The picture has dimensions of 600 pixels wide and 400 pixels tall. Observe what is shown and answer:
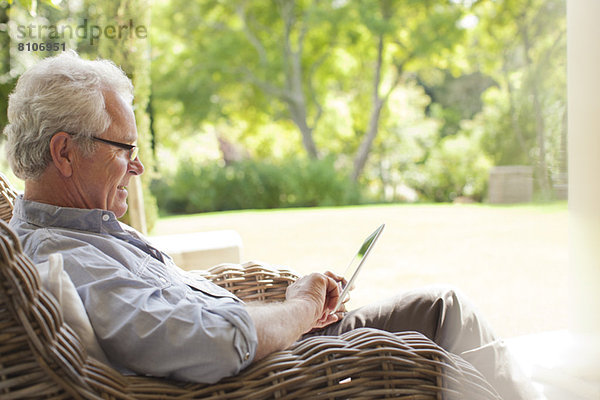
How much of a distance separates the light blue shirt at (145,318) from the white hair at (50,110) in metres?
0.18

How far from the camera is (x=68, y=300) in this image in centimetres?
86

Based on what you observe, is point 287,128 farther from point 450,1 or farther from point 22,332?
point 22,332

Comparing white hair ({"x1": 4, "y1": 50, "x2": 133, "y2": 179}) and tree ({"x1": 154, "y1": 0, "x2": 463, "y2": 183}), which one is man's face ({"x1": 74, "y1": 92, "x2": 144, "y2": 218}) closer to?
white hair ({"x1": 4, "y1": 50, "x2": 133, "y2": 179})

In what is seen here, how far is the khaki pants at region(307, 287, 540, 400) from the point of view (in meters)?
1.25

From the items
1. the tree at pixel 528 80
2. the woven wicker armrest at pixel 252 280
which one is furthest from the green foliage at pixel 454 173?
the woven wicker armrest at pixel 252 280

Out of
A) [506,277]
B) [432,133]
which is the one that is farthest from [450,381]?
[432,133]

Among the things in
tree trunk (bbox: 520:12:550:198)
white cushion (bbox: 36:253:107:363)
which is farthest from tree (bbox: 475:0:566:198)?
white cushion (bbox: 36:253:107:363)

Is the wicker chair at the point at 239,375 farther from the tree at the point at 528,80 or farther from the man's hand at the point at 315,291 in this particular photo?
the tree at the point at 528,80

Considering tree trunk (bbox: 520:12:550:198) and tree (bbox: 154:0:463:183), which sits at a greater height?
tree (bbox: 154:0:463:183)

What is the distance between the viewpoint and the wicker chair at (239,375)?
0.78 m

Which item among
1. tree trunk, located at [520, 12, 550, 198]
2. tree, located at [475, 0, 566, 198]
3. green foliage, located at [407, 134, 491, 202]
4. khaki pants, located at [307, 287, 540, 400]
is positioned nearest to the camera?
khaki pants, located at [307, 287, 540, 400]

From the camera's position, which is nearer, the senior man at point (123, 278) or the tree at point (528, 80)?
the senior man at point (123, 278)

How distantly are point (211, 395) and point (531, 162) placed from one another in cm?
939

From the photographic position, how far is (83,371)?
0.81 m
